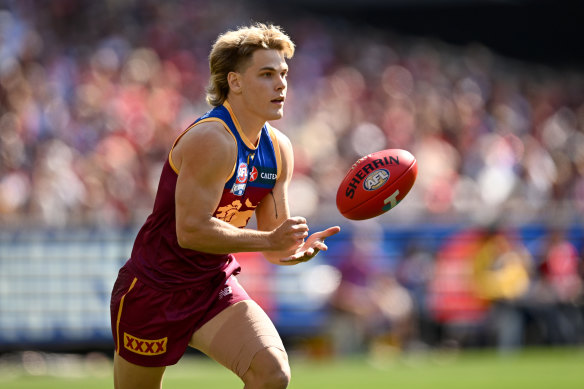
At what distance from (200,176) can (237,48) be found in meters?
0.78

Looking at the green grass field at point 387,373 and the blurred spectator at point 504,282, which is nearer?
the green grass field at point 387,373

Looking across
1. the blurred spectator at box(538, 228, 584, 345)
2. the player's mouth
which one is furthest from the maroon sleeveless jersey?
the blurred spectator at box(538, 228, 584, 345)

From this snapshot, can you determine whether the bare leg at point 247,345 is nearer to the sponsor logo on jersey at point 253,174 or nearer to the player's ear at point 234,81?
the sponsor logo on jersey at point 253,174

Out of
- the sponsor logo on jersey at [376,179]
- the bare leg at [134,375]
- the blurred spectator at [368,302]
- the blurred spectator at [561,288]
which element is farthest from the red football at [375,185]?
the blurred spectator at [561,288]

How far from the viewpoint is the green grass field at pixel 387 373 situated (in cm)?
926

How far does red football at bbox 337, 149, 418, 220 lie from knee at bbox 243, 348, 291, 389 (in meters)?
1.08

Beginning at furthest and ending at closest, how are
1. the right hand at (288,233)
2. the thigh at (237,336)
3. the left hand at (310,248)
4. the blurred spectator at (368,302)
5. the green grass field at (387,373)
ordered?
1. the blurred spectator at (368,302)
2. the green grass field at (387,373)
3. the left hand at (310,248)
4. the thigh at (237,336)
5. the right hand at (288,233)

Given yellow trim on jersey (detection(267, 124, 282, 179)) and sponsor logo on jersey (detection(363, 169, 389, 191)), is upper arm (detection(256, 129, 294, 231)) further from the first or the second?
sponsor logo on jersey (detection(363, 169, 389, 191))

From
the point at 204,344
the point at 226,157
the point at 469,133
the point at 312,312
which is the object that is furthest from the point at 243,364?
the point at 469,133

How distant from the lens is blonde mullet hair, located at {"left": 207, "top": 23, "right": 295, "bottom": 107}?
5.17 metres

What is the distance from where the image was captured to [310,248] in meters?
5.09

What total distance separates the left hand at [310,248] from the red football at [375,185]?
15.7 inches

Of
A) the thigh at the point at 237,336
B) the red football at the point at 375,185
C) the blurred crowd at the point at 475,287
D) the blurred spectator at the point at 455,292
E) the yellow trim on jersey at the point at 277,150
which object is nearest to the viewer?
the thigh at the point at 237,336

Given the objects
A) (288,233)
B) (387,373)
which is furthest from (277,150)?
(387,373)
